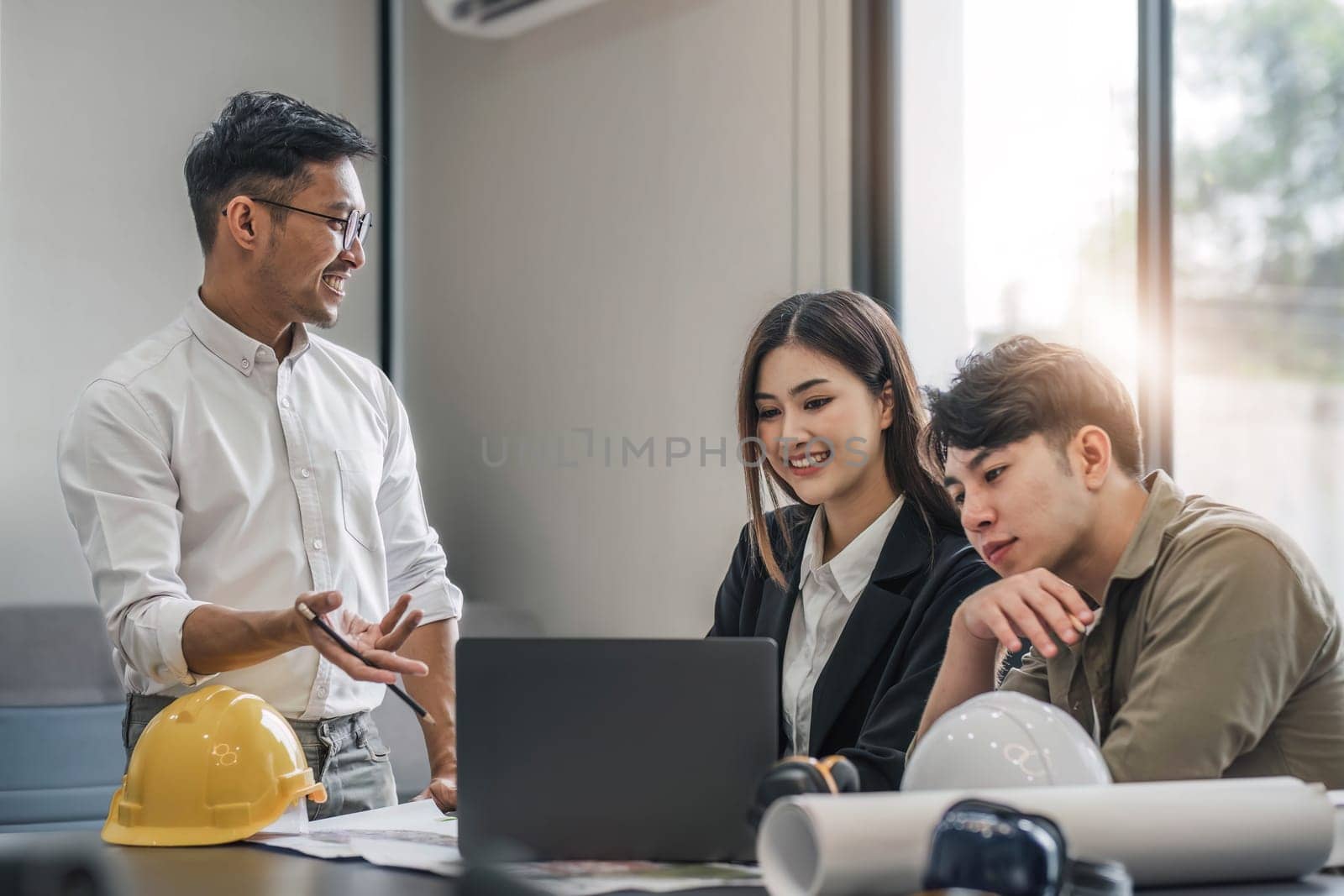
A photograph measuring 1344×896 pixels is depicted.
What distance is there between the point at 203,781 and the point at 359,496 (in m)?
0.82

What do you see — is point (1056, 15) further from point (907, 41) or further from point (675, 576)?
point (675, 576)

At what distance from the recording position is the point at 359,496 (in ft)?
7.02

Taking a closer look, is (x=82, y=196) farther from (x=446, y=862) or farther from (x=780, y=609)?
(x=446, y=862)

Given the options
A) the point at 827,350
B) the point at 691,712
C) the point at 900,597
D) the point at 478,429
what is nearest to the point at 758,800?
the point at 691,712

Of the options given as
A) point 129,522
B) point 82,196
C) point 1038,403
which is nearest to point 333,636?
point 129,522

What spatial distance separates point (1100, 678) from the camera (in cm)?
143

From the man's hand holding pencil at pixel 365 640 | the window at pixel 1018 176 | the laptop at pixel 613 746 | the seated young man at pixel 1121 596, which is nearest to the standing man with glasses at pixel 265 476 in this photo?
the man's hand holding pencil at pixel 365 640

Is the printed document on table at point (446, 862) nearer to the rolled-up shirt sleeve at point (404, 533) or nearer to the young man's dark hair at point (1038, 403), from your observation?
the young man's dark hair at point (1038, 403)

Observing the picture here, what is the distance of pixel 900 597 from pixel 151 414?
42.7 inches

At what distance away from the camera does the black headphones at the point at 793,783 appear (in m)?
1.09

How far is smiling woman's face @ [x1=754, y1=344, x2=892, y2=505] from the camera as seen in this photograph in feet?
6.15

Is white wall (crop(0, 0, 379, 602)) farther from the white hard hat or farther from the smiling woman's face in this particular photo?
the white hard hat

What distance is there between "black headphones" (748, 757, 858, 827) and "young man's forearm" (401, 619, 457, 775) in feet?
3.08

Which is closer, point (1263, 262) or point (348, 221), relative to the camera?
point (348, 221)
